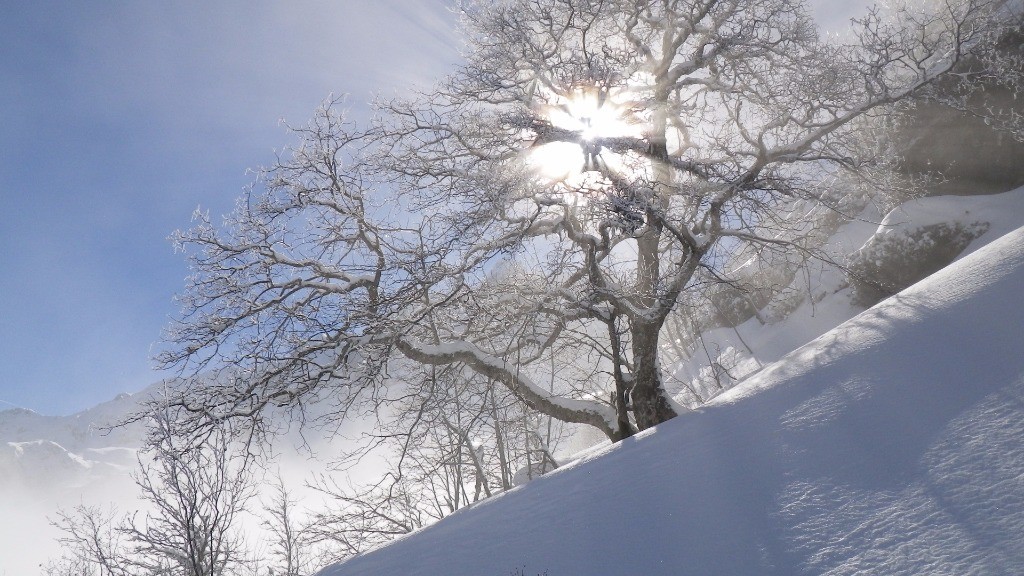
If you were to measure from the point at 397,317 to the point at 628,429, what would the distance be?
331 centimetres

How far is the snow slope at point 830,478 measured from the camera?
206 cm

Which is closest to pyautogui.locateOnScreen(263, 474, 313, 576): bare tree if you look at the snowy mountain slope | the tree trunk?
the snowy mountain slope

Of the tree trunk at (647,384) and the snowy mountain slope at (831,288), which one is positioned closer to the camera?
the tree trunk at (647,384)

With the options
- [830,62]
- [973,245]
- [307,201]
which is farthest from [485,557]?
[973,245]

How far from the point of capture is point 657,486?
3.39 m

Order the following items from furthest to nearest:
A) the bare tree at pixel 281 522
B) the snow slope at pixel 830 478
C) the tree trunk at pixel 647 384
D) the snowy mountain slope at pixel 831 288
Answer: the bare tree at pixel 281 522, the snowy mountain slope at pixel 831 288, the tree trunk at pixel 647 384, the snow slope at pixel 830 478

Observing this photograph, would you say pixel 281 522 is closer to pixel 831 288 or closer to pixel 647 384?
pixel 647 384

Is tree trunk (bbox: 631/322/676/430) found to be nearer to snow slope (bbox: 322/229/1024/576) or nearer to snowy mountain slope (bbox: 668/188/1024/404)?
snow slope (bbox: 322/229/1024/576)

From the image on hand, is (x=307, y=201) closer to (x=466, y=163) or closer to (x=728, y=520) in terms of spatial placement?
(x=466, y=163)

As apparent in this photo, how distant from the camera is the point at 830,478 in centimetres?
262

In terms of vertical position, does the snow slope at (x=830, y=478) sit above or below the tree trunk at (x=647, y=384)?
below

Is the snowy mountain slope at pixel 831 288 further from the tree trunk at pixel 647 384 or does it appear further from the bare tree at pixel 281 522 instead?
the bare tree at pixel 281 522

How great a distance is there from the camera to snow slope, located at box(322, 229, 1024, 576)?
6.75ft

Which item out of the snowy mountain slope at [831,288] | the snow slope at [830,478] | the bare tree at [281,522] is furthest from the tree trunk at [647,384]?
the bare tree at [281,522]
